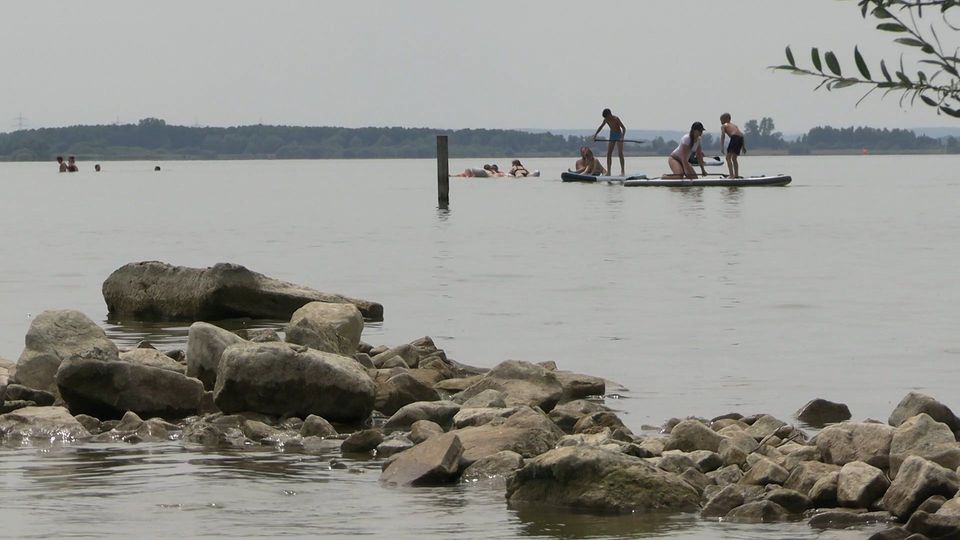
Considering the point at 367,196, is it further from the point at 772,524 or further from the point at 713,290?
the point at 772,524

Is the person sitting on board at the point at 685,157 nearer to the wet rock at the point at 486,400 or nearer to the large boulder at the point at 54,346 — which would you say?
the large boulder at the point at 54,346

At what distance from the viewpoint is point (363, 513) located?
9.06 m

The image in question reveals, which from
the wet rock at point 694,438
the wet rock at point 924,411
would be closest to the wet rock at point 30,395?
the wet rock at point 694,438

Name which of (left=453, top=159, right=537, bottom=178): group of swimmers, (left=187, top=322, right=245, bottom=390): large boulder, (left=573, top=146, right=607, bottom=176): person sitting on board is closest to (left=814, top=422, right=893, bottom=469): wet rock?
(left=187, top=322, right=245, bottom=390): large boulder

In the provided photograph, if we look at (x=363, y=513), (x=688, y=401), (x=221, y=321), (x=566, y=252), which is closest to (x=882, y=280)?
(x=566, y=252)

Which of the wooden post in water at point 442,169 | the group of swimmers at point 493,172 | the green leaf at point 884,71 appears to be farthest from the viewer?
the group of swimmers at point 493,172

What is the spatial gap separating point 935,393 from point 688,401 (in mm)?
1839

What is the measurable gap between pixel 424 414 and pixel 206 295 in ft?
20.9

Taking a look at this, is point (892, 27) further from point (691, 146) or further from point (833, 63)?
point (691, 146)

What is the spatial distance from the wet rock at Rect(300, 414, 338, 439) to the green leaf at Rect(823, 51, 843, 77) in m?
6.05

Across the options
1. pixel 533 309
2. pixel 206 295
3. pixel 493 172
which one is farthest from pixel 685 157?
pixel 206 295

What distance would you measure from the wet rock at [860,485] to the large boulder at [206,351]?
5.06 meters

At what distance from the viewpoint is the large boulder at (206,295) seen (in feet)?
57.2

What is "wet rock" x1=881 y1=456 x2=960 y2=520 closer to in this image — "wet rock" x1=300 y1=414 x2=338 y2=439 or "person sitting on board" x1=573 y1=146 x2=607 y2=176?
"wet rock" x1=300 y1=414 x2=338 y2=439
